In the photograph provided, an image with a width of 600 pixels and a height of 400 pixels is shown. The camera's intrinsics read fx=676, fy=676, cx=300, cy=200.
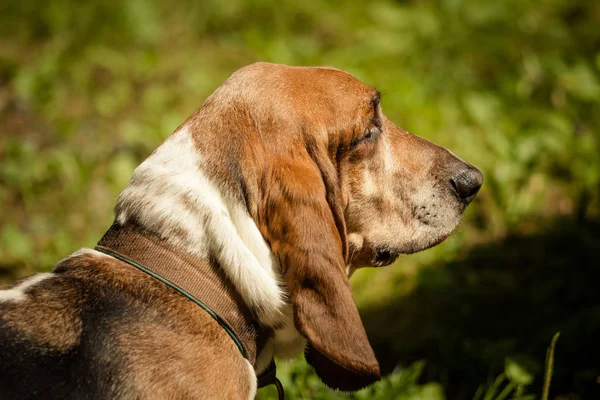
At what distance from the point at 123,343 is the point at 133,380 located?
0.43ft

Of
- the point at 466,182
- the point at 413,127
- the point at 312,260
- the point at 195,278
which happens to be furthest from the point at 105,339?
the point at 413,127

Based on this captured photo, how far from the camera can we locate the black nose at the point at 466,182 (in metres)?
3.15

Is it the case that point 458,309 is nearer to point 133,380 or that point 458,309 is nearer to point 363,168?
point 363,168

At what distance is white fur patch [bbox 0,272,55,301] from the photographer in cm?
246

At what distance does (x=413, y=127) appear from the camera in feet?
19.5

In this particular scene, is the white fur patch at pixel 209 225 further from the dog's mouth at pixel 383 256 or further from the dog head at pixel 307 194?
the dog's mouth at pixel 383 256

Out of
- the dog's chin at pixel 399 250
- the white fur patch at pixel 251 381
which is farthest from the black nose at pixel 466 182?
the white fur patch at pixel 251 381

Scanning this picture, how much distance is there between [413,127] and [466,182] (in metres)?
2.86

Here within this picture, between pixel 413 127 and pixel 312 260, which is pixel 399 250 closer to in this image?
pixel 312 260

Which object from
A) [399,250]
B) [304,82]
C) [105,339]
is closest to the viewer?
[105,339]

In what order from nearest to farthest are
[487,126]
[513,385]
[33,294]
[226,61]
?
[33,294] → [513,385] → [487,126] → [226,61]

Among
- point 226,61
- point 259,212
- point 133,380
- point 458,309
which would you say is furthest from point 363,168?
point 226,61

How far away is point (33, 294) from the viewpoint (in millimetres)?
2479

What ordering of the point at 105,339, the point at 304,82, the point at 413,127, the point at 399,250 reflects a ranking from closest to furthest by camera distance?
the point at 105,339 → the point at 304,82 → the point at 399,250 → the point at 413,127
